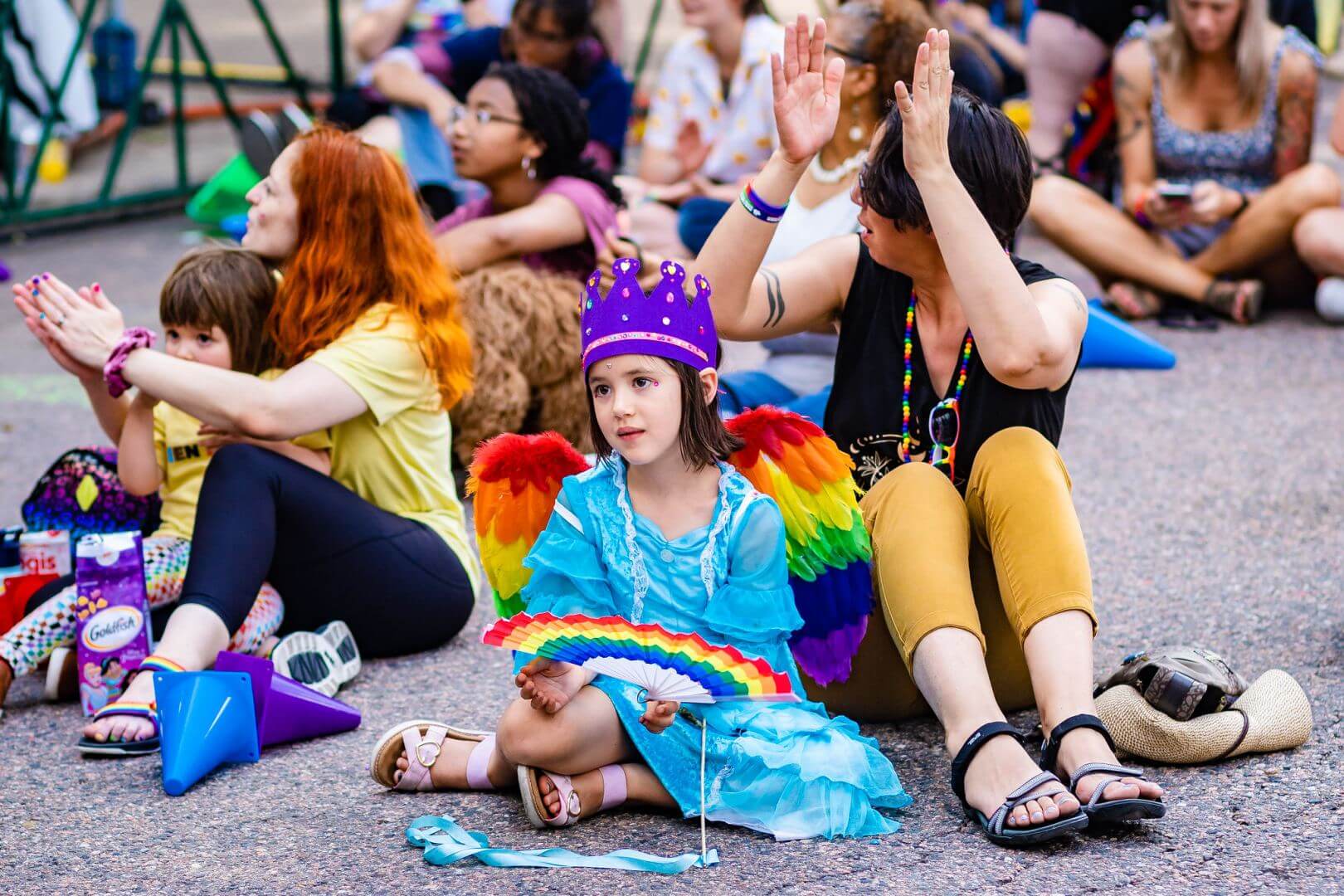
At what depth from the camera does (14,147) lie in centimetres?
839

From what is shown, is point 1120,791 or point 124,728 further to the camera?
point 124,728

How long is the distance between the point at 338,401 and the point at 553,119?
5.64ft

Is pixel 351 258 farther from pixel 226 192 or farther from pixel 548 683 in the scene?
pixel 226 192

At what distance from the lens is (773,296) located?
3.03m

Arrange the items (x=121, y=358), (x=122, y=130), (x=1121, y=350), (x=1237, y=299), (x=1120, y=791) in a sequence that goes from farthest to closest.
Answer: (x=122, y=130)
(x=1237, y=299)
(x=1121, y=350)
(x=121, y=358)
(x=1120, y=791)

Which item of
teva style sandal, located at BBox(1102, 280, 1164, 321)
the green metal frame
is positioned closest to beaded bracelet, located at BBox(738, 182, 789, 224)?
teva style sandal, located at BBox(1102, 280, 1164, 321)

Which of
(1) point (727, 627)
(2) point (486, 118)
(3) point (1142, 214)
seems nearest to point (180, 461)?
(1) point (727, 627)

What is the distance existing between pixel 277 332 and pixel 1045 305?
159 cm

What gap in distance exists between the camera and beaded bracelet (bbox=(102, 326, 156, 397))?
3111 mm

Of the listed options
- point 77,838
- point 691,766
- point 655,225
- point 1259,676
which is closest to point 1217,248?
point 655,225

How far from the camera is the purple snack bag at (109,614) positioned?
311 centimetres

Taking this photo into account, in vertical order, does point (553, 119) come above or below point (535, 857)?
above

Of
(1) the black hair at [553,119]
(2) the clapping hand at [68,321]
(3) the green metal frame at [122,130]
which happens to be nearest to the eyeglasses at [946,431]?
(2) the clapping hand at [68,321]

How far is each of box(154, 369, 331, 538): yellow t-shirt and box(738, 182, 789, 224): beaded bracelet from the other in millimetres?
1143
